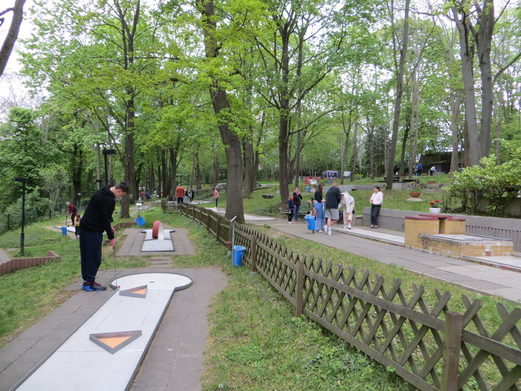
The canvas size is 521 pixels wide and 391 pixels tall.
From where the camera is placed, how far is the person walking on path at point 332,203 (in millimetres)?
11625

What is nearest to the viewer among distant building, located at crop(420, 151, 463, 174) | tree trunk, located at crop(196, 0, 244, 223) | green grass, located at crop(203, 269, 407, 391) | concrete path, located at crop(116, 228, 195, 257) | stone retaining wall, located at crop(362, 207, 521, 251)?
green grass, located at crop(203, 269, 407, 391)

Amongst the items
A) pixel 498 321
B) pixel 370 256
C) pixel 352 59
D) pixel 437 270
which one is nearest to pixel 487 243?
pixel 437 270

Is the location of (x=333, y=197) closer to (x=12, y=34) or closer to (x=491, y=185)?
(x=491, y=185)

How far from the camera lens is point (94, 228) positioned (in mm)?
Answer: 5883

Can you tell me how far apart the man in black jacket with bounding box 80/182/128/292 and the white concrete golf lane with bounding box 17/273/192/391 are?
74cm

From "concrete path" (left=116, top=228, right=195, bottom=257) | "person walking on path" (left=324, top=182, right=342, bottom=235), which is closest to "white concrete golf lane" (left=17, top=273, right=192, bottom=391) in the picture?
"concrete path" (left=116, top=228, right=195, bottom=257)

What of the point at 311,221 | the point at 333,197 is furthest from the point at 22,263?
the point at 333,197

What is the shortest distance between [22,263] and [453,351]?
9.61 metres

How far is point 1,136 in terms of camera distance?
30.3 meters

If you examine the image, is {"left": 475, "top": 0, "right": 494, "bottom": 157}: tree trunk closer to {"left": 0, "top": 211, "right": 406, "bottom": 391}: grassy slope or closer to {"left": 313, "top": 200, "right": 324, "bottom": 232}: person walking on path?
{"left": 313, "top": 200, "right": 324, "bottom": 232}: person walking on path

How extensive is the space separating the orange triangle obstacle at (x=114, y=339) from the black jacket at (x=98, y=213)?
2250 mm

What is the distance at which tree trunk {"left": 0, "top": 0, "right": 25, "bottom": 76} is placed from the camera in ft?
12.5

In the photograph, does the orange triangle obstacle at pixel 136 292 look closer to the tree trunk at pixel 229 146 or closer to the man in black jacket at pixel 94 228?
the man in black jacket at pixel 94 228

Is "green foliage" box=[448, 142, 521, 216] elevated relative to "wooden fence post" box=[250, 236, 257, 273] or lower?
elevated
